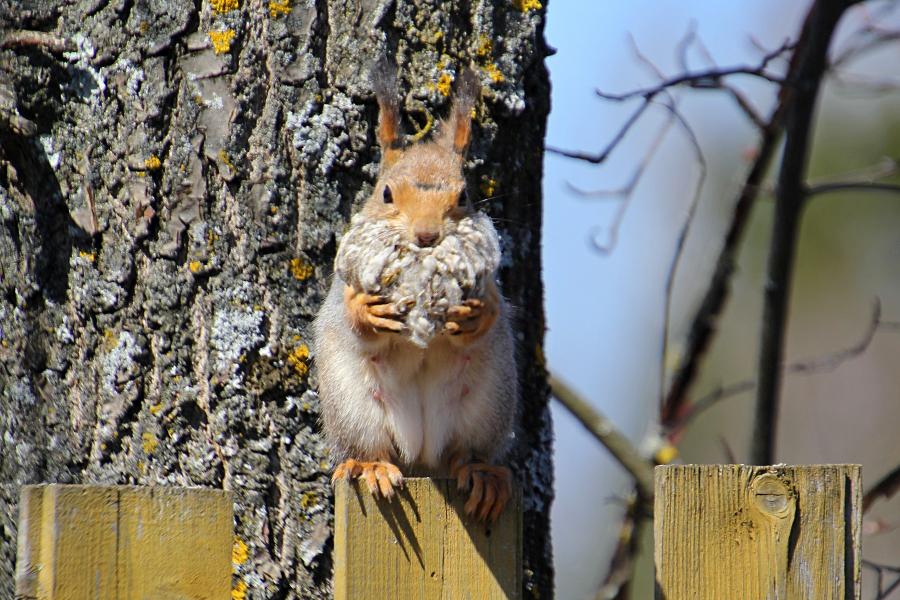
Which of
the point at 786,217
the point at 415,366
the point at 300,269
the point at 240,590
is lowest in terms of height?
the point at 240,590

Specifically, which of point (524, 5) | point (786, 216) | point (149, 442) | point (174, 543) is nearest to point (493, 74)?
point (524, 5)

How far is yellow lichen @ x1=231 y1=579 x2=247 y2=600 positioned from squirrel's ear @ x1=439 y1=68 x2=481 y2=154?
896 mm

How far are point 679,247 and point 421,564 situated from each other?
4.58 feet

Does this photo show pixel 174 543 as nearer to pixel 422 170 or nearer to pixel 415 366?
pixel 415 366

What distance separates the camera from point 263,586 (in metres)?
1.95

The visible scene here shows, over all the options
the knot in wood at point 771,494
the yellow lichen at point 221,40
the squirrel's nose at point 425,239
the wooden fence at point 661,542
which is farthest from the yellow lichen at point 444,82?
the knot in wood at point 771,494

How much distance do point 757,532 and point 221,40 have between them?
1337 millimetres

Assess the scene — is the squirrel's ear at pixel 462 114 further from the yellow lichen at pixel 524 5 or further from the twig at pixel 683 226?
the twig at pixel 683 226

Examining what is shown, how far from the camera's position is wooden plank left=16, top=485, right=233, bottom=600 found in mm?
1225

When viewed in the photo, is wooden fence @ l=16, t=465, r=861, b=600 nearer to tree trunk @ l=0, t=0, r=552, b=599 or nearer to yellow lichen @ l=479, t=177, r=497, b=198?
tree trunk @ l=0, t=0, r=552, b=599

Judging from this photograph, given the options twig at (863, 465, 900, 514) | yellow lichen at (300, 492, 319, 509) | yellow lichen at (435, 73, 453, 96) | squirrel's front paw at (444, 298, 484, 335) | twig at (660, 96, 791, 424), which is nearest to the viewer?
squirrel's front paw at (444, 298, 484, 335)

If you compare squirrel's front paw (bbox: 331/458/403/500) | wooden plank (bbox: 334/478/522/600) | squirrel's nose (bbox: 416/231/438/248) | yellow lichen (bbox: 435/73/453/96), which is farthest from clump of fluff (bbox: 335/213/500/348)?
yellow lichen (bbox: 435/73/453/96)

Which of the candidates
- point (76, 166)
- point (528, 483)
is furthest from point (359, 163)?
point (528, 483)

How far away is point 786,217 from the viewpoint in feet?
8.35
